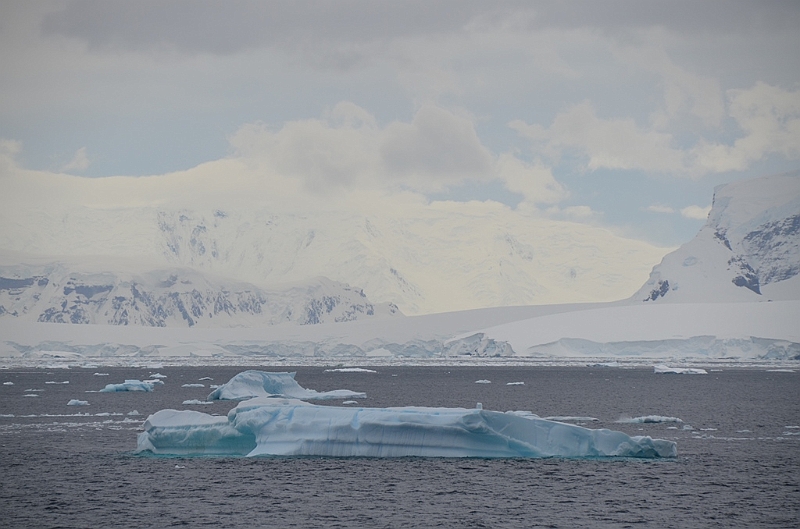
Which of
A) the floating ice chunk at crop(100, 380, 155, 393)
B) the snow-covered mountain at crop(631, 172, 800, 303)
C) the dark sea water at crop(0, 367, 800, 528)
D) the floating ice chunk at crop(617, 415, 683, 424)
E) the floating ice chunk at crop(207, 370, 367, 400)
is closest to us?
the dark sea water at crop(0, 367, 800, 528)

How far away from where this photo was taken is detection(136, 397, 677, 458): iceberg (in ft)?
73.2

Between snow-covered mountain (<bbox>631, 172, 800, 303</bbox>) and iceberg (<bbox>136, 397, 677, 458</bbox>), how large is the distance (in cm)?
10726

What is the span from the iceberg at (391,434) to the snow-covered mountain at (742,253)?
10726cm

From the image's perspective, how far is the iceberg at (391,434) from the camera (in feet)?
73.2

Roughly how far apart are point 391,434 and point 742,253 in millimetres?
126564

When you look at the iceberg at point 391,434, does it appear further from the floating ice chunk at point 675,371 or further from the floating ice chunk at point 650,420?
the floating ice chunk at point 675,371

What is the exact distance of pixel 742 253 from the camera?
459ft

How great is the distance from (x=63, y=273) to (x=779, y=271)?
426 ft

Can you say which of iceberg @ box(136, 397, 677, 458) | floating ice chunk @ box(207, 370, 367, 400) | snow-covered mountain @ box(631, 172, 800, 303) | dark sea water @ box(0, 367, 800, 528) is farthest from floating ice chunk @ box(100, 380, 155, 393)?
snow-covered mountain @ box(631, 172, 800, 303)

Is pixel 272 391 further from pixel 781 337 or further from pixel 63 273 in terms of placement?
pixel 63 273

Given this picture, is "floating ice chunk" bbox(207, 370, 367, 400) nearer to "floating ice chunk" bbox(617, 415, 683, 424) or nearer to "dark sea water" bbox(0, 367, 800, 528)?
"dark sea water" bbox(0, 367, 800, 528)

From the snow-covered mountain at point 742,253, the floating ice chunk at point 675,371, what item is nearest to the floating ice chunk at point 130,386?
the floating ice chunk at point 675,371

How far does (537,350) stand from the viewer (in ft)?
318

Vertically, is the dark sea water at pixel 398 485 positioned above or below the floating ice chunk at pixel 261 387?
below
